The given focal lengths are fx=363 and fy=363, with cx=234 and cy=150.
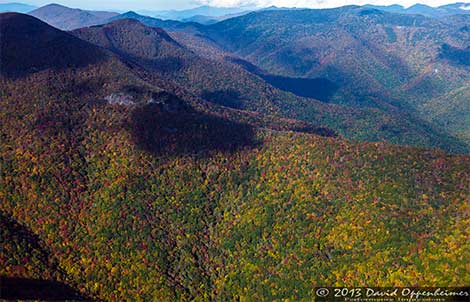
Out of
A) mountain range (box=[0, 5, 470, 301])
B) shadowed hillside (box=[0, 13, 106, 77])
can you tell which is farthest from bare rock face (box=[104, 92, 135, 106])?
shadowed hillside (box=[0, 13, 106, 77])

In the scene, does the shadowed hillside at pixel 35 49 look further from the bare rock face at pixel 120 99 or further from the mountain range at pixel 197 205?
the bare rock face at pixel 120 99

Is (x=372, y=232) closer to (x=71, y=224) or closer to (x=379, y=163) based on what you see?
(x=379, y=163)

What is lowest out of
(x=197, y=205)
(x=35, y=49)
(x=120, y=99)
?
(x=197, y=205)

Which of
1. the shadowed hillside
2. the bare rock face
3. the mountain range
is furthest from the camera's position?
the shadowed hillside

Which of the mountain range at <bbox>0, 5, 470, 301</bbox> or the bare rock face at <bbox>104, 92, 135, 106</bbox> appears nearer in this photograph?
the mountain range at <bbox>0, 5, 470, 301</bbox>

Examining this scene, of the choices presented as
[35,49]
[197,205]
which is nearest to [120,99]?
[197,205]

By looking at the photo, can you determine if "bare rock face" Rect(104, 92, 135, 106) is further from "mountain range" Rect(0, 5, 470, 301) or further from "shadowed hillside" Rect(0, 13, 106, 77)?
"shadowed hillside" Rect(0, 13, 106, 77)

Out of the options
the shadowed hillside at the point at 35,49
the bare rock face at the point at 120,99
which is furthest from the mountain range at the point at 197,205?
the shadowed hillside at the point at 35,49

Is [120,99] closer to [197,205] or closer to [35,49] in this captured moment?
[197,205]

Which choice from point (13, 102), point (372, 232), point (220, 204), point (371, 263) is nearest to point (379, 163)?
point (372, 232)

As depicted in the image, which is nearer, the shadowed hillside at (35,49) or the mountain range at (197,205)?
the mountain range at (197,205)

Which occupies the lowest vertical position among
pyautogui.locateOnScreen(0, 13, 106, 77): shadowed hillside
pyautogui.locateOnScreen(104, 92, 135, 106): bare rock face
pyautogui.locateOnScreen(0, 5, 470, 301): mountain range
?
pyautogui.locateOnScreen(0, 5, 470, 301): mountain range
